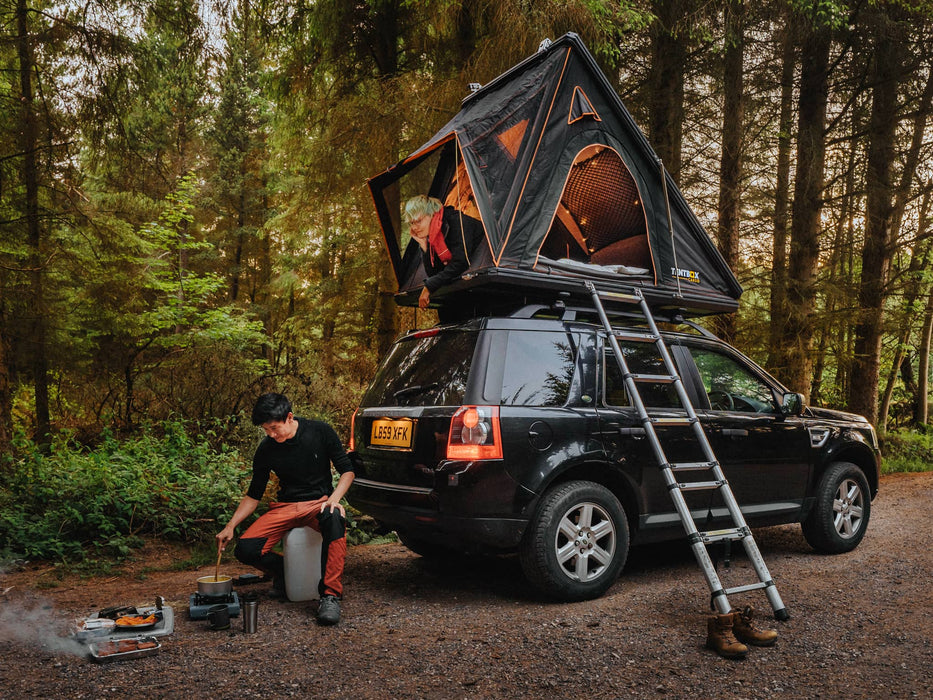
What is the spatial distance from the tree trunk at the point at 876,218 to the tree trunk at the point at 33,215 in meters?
12.6

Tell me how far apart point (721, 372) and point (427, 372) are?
8.51ft

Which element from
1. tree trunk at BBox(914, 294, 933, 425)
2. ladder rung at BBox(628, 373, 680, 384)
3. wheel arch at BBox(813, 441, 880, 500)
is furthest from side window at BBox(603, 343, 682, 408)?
tree trunk at BBox(914, 294, 933, 425)

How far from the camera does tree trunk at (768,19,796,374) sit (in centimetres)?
1209

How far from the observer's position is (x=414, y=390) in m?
4.98

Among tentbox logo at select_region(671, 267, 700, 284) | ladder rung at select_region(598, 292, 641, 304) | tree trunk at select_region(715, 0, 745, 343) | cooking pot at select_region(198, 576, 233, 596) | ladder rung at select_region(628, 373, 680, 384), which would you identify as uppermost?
tree trunk at select_region(715, 0, 745, 343)

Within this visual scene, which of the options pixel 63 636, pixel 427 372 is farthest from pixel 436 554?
pixel 63 636

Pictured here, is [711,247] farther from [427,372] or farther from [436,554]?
[436,554]

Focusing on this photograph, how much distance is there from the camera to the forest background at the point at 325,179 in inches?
303

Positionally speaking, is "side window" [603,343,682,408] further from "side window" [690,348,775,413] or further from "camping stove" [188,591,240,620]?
"camping stove" [188,591,240,620]

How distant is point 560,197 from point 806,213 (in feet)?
29.1

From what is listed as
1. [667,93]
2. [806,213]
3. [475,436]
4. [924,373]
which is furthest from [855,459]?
[924,373]

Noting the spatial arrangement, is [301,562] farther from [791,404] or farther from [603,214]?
[791,404]

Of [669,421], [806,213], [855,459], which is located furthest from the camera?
[806,213]

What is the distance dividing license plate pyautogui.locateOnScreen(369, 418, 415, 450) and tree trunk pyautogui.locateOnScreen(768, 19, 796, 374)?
361 inches
